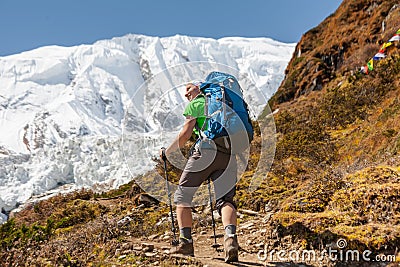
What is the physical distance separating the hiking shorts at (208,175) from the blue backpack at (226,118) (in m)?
0.11

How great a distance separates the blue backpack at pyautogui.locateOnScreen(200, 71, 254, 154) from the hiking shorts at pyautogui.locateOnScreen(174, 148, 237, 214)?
11cm

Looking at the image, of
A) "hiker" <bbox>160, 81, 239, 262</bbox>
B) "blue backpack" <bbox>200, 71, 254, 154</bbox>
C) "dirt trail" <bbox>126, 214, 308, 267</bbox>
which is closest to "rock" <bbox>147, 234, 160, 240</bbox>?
"dirt trail" <bbox>126, 214, 308, 267</bbox>

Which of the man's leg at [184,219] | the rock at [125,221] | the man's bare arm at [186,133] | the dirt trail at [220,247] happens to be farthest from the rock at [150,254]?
the rock at [125,221]

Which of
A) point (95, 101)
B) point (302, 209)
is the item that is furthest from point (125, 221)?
point (95, 101)

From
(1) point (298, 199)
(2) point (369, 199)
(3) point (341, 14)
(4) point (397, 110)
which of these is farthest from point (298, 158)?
(3) point (341, 14)

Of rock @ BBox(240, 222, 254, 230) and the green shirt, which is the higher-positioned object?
the green shirt

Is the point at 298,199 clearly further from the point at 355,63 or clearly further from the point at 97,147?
the point at 97,147

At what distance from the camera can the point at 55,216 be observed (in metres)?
8.29

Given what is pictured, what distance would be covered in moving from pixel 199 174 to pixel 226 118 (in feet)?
1.81

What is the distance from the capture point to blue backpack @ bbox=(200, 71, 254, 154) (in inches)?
137

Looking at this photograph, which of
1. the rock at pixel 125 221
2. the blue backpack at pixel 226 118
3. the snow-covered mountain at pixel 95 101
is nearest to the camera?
the blue backpack at pixel 226 118

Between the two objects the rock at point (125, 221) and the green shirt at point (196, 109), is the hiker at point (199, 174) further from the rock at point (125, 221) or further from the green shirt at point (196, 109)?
the rock at point (125, 221)

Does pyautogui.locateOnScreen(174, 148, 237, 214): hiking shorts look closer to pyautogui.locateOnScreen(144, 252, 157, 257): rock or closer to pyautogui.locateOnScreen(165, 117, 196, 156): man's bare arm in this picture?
pyautogui.locateOnScreen(165, 117, 196, 156): man's bare arm

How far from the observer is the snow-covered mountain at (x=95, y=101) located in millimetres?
4965
